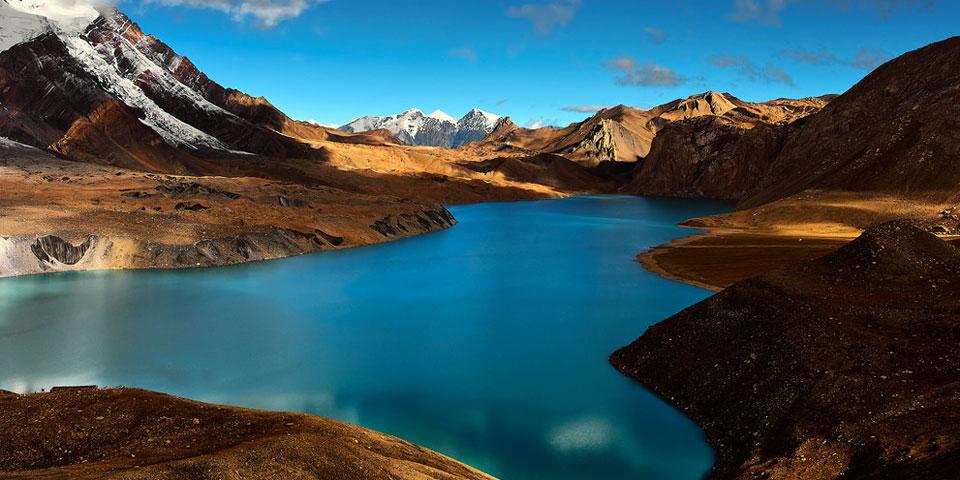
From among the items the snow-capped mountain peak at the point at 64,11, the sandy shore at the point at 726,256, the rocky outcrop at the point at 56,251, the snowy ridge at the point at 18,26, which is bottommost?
the sandy shore at the point at 726,256

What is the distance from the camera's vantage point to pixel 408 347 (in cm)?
3281

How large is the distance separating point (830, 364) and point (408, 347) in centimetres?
1931

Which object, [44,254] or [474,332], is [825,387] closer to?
[474,332]

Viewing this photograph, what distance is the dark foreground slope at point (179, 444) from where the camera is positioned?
1298 centimetres

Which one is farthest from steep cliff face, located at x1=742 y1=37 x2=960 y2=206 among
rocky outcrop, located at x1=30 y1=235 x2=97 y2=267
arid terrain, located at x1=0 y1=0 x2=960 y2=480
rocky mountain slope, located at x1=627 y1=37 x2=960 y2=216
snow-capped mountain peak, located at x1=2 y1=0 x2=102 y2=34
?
snow-capped mountain peak, located at x1=2 y1=0 x2=102 y2=34

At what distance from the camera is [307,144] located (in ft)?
591

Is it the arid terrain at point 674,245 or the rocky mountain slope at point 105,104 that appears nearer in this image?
the arid terrain at point 674,245

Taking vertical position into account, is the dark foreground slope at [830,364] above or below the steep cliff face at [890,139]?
below

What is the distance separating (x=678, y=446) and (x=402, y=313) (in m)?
23.5

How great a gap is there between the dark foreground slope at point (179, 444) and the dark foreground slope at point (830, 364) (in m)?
9.34

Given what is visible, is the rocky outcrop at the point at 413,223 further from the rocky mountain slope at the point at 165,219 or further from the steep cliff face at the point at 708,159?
the steep cliff face at the point at 708,159

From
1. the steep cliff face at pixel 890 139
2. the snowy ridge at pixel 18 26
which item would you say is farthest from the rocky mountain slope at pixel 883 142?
the snowy ridge at pixel 18 26

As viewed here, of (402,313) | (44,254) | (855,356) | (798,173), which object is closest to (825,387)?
(855,356)

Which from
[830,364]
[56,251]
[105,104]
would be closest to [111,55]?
[105,104]
